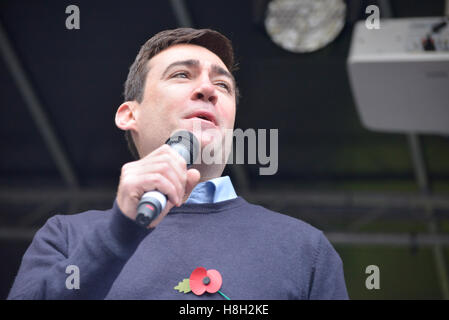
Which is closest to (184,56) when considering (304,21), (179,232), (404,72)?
(179,232)

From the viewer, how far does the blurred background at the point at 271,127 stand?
2.37m

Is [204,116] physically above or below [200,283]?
above

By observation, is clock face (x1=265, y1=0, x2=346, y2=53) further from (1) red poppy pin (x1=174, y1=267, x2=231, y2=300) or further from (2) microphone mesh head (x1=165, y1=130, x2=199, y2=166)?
(1) red poppy pin (x1=174, y1=267, x2=231, y2=300)

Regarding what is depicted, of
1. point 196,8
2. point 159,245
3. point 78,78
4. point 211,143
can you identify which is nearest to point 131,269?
point 159,245

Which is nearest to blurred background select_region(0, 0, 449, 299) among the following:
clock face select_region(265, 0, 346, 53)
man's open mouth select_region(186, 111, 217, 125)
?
clock face select_region(265, 0, 346, 53)

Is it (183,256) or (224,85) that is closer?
(183,256)

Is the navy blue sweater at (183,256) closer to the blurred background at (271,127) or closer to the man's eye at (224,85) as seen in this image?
the man's eye at (224,85)

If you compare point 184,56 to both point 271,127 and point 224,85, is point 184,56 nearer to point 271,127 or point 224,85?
point 224,85

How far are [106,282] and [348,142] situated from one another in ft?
8.74

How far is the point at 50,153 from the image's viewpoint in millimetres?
3240

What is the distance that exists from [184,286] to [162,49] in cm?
45

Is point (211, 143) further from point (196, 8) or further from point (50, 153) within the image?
point (50, 153)

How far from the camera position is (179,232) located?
2.70 ft

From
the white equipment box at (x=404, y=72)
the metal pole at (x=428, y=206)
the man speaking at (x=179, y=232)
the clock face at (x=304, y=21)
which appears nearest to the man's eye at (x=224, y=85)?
the man speaking at (x=179, y=232)
